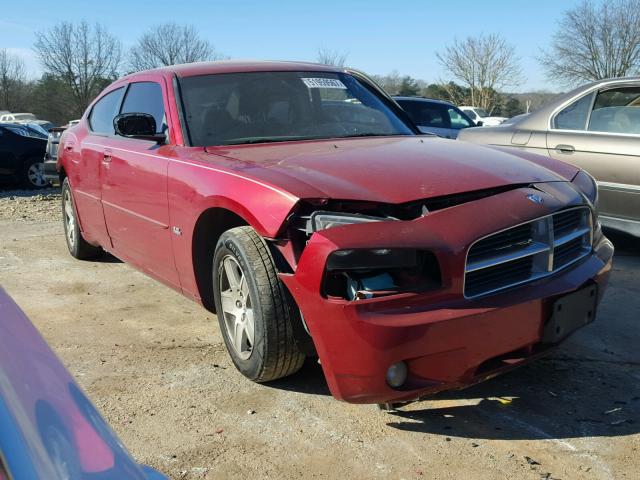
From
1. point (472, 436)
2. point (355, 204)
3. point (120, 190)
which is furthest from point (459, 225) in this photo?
point (120, 190)

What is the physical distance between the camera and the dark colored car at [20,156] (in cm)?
1233

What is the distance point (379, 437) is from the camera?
2.70 m

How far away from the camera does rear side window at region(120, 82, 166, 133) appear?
403 cm

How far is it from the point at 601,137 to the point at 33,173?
10.7m

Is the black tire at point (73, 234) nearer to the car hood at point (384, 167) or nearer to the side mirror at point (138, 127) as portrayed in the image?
the side mirror at point (138, 127)

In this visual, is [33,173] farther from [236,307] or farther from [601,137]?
[236,307]

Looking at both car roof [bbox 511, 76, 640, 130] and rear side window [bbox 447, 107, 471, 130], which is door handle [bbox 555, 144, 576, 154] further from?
rear side window [bbox 447, 107, 471, 130]

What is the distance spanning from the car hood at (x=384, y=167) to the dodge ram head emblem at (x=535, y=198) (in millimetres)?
104

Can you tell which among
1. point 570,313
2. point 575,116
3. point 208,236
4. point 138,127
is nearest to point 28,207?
point 138,127

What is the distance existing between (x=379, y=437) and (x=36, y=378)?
1.88m

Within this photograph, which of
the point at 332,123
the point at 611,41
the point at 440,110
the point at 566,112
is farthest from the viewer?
the point at 611,41

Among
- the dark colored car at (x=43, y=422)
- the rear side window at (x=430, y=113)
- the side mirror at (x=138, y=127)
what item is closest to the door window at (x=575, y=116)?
the side mirror at (x=138, y=127)

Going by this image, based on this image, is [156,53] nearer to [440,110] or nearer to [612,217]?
[440,110]

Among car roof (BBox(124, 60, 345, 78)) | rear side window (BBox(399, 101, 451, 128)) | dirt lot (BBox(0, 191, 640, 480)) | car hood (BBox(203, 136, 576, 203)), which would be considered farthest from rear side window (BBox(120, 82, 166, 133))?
rear side window (BBox(399, 101, 451, 128))
